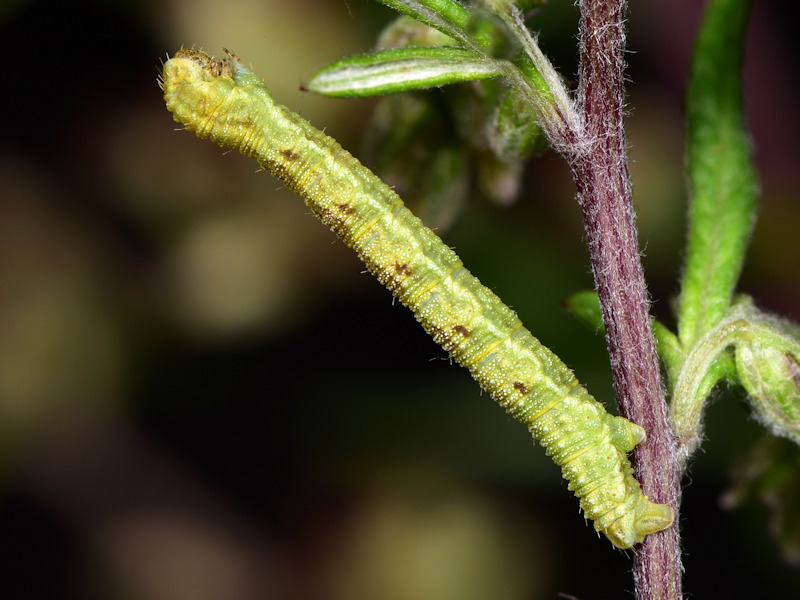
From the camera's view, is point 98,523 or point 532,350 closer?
point 532,350

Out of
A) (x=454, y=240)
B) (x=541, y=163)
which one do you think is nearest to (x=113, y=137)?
(x=454, y=240)

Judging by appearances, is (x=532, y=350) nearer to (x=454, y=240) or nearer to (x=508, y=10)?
(x=508, y=10)

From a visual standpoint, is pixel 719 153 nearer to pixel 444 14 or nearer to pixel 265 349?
pixel 444 14

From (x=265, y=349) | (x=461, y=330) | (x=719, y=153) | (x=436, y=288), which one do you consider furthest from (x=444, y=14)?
(x=265, y=349)

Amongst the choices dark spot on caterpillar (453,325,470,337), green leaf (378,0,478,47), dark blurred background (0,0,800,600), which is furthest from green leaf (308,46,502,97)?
dark blurred background (0,0,800,600)

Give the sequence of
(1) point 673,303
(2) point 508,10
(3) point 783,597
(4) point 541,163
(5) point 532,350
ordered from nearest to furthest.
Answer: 1. (2) point 508,10
2. (5) point 532,350
3. (1) point 673,303
4. (3) point 783,597
5. (4) point 541,163

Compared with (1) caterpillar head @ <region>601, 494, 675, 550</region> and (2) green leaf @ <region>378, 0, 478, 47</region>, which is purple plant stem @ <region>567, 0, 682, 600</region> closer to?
(1) caterpillar head @ <region>601, 494, 675, 550</region>

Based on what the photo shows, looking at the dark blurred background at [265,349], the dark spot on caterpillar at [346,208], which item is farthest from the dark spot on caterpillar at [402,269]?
the dark blurred background at [265,349]
